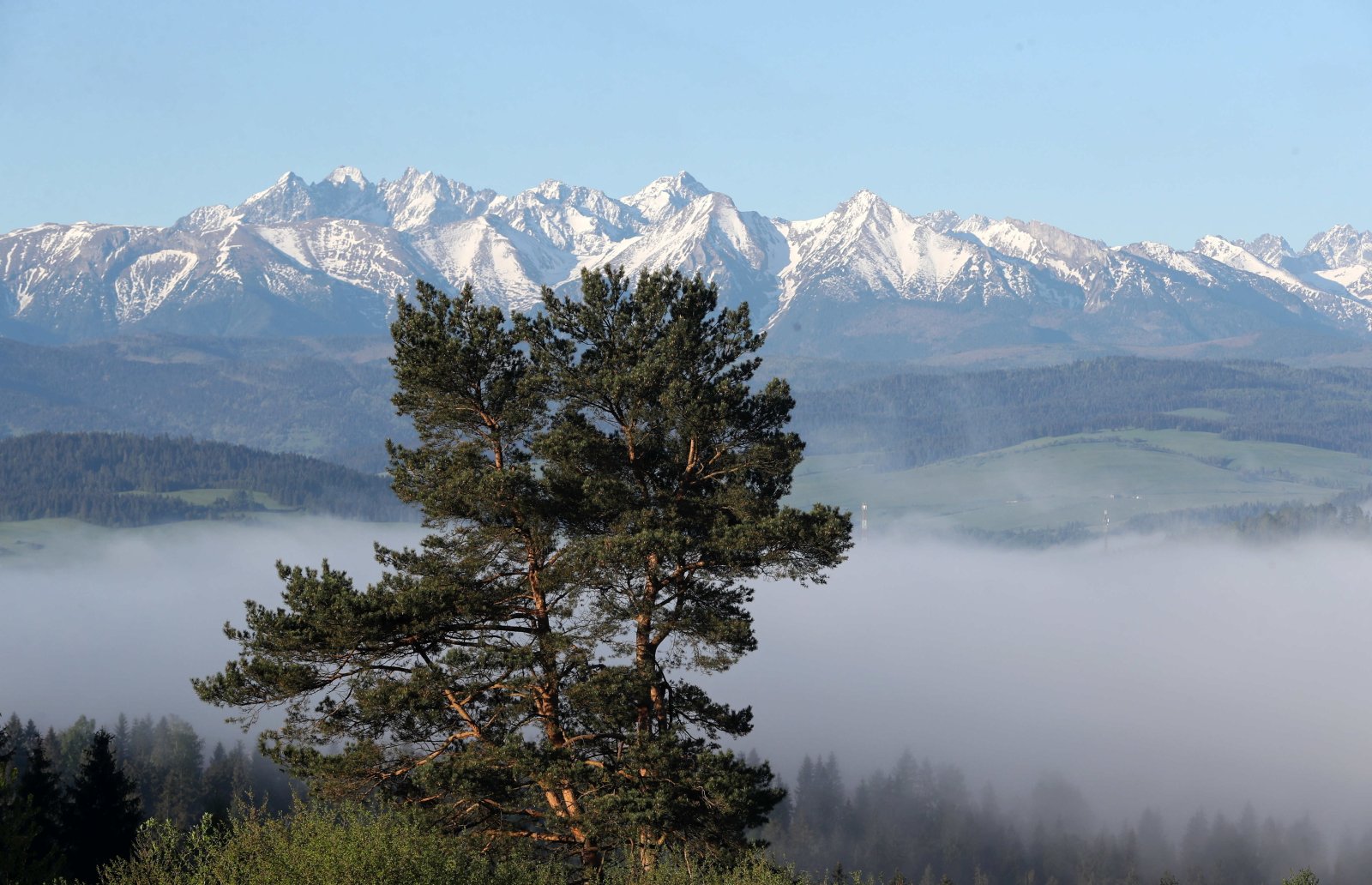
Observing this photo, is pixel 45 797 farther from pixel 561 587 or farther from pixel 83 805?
pixel 561 587

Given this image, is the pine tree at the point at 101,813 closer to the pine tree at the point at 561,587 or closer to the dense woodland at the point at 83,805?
the dense woodland at the point at 83,805

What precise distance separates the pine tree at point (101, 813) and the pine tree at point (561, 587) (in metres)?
35.2

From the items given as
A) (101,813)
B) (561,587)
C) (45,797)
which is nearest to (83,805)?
(101,813)

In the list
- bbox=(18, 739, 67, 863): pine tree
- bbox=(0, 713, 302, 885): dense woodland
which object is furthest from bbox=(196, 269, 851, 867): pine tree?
bbox=(18, 739, 67, 863): pine tree

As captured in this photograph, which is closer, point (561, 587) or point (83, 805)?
point (561, 587)

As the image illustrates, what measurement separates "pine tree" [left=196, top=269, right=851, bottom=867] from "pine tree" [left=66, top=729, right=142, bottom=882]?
115ft

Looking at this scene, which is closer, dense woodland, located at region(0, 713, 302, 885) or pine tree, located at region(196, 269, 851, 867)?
pine tree, located at region(196, 269, 851, 867)

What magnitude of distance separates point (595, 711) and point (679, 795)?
3.10m

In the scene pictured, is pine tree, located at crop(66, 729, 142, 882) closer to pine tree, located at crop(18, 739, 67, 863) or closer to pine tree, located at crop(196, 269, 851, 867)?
pine tree, located at crop(18, 739, 67, 863)

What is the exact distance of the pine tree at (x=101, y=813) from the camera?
6912cm

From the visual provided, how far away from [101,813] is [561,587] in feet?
135

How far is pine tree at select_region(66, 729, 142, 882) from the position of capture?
6912cm

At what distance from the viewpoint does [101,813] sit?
231ft

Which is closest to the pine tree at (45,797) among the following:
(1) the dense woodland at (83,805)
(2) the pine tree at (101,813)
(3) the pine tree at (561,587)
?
(1) the dense woodland at (83,805)
